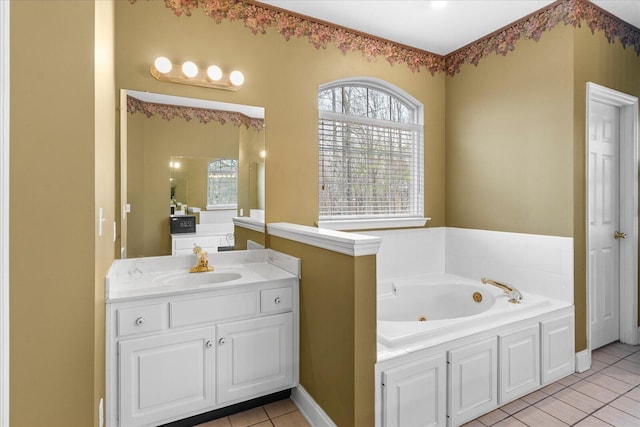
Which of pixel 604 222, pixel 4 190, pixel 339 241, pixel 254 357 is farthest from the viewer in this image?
pixel 604 222

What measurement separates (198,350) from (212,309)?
0.74ft

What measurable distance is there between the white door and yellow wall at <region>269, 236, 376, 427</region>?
215 centimetres

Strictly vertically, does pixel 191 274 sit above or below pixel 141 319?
above

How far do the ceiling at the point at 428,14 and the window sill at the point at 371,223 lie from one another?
161 cm

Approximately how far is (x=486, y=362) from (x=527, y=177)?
1.54m

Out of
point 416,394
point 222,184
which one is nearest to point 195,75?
point 222,184

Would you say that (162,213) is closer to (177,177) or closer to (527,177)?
(177,177)

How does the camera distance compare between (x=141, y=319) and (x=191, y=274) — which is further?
(x=191, y=274)

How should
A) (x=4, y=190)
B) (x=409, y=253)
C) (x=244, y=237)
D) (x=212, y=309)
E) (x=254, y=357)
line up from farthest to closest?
(x=409, y=253) → (x=244, y=237) → (x=254, y=357) → (x=212, y=309) → (x=4, y=190)

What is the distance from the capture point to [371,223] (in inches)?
122

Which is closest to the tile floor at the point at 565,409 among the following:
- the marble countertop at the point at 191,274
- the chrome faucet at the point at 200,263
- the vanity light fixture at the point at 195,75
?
the marble countertop at the point at 191,274

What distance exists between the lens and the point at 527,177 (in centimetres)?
281

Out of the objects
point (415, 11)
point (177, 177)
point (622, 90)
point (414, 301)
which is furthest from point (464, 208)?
point (177, 177)

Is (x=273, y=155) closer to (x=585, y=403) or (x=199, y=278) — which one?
(x=199, y=278)
